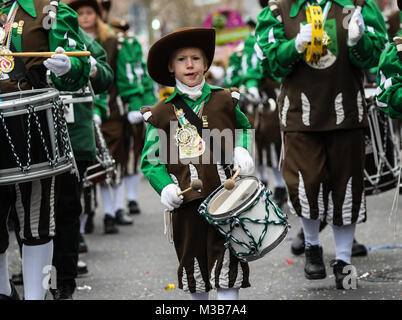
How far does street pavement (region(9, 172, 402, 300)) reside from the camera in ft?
19.0

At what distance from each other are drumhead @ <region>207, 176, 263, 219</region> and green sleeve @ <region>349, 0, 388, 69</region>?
5.00 ft

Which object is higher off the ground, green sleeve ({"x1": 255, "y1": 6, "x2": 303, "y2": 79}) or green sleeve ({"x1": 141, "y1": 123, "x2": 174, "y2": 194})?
green sleeve ({"x1": 255, "y1": 6, "x2": 303, "y2": 79})

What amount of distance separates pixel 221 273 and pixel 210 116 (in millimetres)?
825

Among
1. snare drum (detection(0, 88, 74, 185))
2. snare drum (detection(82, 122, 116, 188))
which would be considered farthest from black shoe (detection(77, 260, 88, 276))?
snare drum (detection(0, 88, 74, 185))

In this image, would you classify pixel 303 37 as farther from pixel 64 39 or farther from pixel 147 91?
pixel 147 91

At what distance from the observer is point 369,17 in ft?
18.6

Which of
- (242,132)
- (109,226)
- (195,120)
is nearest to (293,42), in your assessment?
(242,132)

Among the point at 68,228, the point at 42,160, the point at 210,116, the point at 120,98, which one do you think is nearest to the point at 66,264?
the point at 68,228

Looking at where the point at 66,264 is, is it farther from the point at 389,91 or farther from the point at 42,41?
the point at 389,91

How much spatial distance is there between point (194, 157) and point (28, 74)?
106cm

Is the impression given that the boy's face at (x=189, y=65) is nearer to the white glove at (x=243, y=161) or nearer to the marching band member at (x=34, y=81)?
the white glove at (x=243, y=161)

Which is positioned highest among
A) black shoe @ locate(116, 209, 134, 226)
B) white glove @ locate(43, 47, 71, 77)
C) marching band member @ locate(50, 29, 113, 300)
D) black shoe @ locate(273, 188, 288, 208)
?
white glove @ locate(43, 47, 71, 77)

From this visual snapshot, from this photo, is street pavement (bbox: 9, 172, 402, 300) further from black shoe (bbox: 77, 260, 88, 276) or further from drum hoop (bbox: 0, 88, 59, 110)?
drum hoop (bbox: 0, 88, 59, 110)
